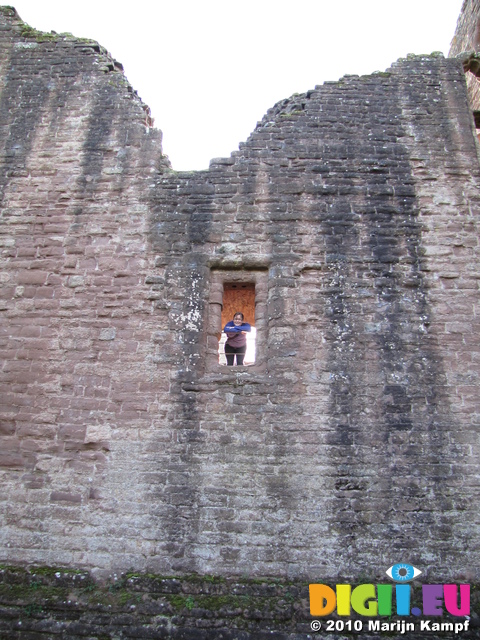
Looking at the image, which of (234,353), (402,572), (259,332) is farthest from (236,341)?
(402,572)

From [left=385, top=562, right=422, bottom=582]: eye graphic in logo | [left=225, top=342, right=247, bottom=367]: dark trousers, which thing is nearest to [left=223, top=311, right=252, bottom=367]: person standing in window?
[left=225, top=342, right=247, bottom=367]: dark trousers

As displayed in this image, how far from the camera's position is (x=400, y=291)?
18.0 feet

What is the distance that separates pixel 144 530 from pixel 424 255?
437cm

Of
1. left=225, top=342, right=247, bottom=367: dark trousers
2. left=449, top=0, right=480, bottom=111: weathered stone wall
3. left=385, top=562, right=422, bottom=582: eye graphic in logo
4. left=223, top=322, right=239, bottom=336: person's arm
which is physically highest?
left=449, top=0, right=480, bottom=111: weathered stone wall

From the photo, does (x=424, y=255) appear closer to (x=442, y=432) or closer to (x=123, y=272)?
(x=442, y=432)

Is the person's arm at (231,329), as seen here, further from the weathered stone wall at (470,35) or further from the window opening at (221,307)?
the weathered stone wall at (470,35)

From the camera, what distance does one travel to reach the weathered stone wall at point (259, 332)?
4719 mm

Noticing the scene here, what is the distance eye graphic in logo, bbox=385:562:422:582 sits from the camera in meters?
4.46

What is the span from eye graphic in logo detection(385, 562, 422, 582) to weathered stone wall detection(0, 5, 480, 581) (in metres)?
0.08

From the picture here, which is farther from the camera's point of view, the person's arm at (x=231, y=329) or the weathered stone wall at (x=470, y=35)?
the weathered stone wall at (x=470, y=35)

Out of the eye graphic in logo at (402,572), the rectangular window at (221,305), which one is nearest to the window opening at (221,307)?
the rectangular window at (221,305)

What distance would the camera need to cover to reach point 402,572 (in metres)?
4.48

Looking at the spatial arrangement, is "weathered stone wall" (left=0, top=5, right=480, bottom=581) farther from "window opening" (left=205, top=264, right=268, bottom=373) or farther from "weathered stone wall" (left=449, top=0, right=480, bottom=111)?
"weathered stone wall" (left=449, top=0, right=480, bottom=111)

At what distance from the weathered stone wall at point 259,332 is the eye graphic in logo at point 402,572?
0.08m
